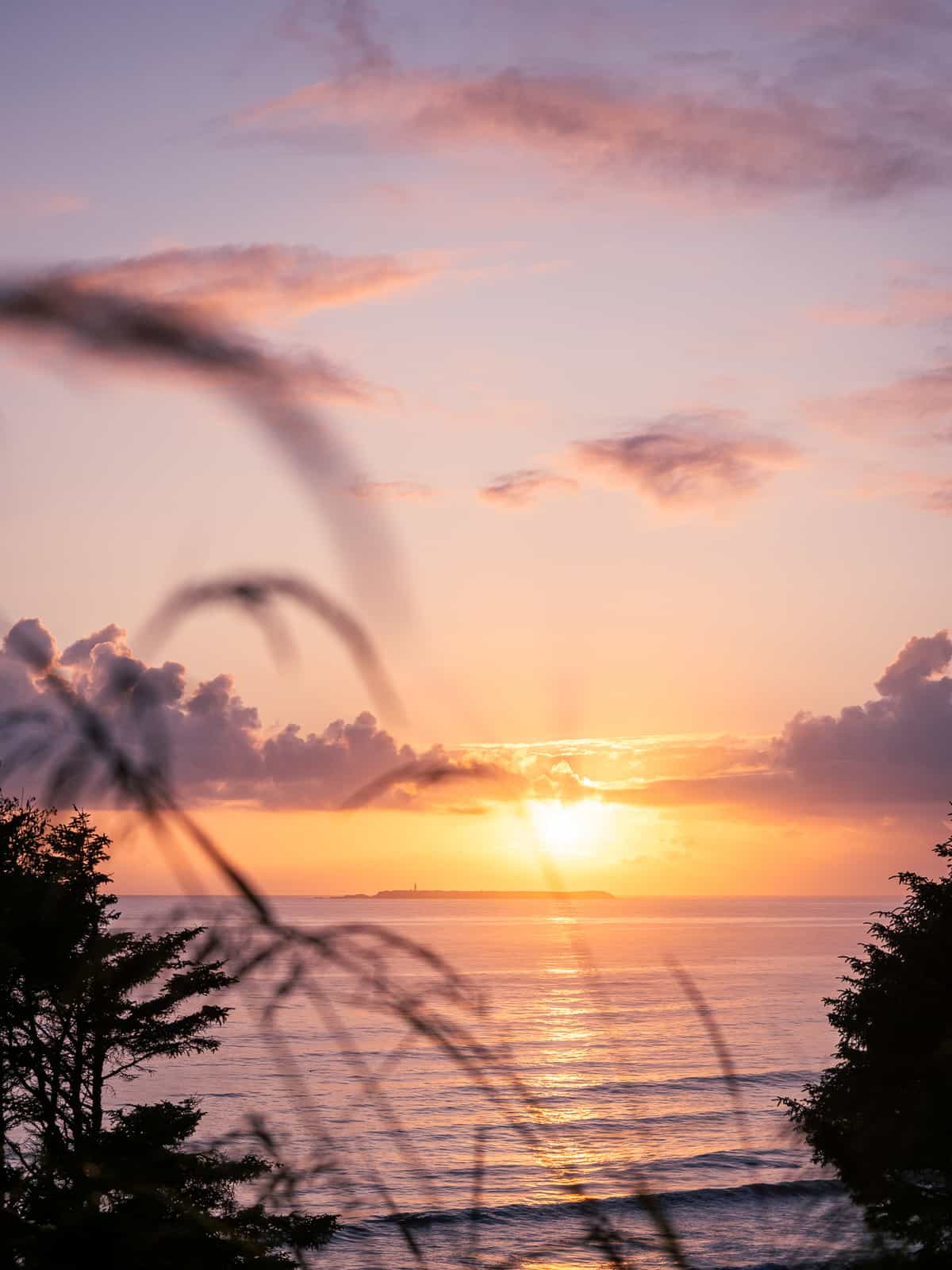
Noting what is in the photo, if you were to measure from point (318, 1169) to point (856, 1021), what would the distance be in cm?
2543

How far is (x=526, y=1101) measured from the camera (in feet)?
2.52

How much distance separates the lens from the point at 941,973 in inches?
420

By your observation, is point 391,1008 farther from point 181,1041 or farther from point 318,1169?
point 181,1041

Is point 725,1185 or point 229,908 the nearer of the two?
point 229,908

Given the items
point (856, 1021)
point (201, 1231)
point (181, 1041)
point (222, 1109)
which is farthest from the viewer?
point (222, 1109)

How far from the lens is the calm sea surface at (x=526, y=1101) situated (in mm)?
833

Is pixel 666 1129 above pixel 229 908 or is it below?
below

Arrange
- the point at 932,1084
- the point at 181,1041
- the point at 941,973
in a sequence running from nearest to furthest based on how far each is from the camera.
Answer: the point at 932,1084, the point at 941,973, the point at 181,1041

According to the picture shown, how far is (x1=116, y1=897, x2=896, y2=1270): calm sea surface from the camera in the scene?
833 mm

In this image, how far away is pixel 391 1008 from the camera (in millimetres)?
775

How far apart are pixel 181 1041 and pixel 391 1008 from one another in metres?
29.0

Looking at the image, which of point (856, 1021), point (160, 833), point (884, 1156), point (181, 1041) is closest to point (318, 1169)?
point (160, 833)

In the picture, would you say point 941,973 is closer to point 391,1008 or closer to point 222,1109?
point 391,1008

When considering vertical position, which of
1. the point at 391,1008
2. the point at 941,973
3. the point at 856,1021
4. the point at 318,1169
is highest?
the point at 391,1008
